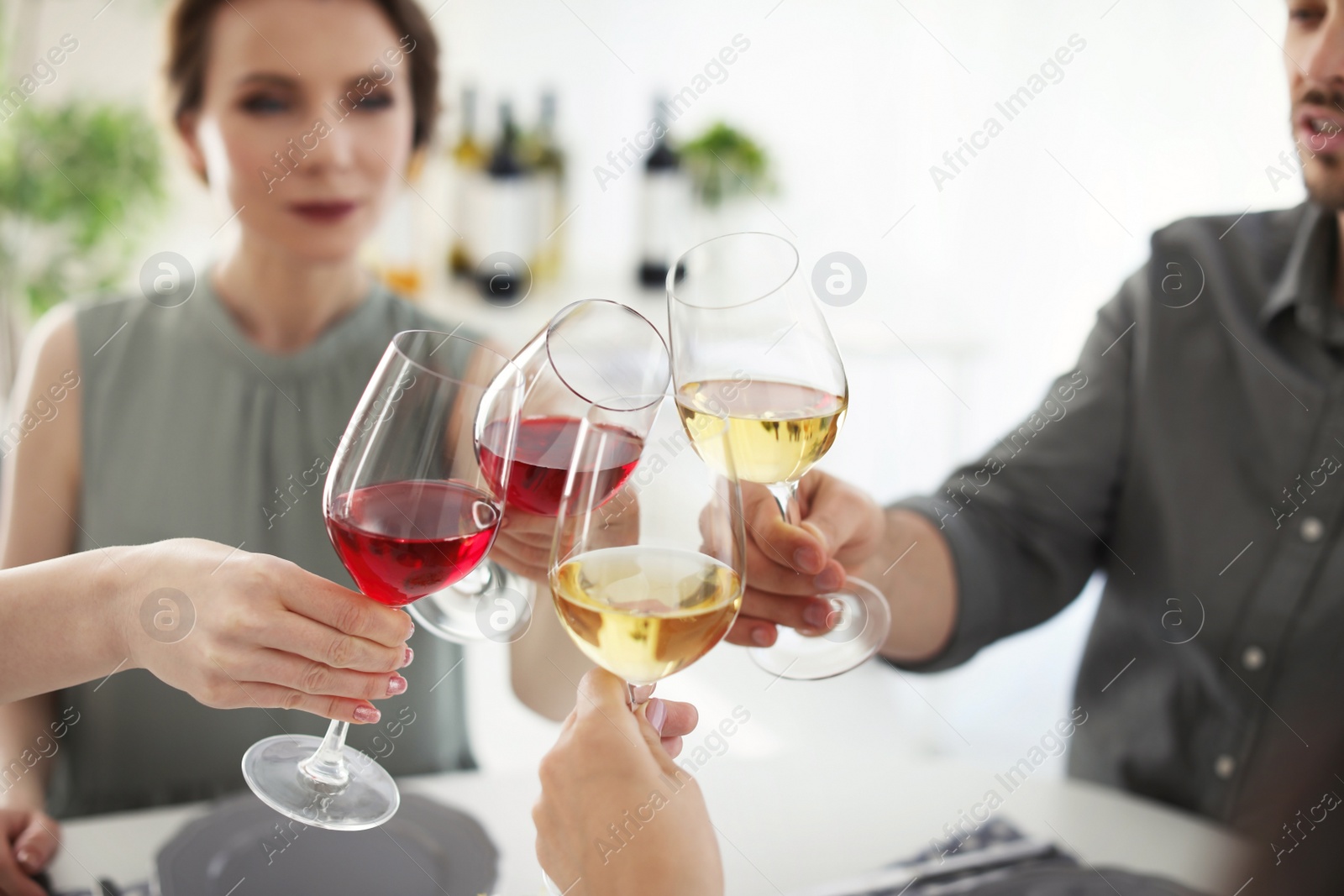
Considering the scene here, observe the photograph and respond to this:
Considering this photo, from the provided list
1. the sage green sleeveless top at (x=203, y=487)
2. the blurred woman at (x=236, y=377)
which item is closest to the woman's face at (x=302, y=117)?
the blurred woman at (x=236, y=377)

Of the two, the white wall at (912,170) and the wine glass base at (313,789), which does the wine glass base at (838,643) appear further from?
the white wall at (912,170)

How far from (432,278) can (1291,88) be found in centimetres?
171

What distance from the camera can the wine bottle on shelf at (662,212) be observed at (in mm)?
2422

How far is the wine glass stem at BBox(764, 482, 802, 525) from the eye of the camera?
0.76 m

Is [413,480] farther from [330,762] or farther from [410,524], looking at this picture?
[330,762]

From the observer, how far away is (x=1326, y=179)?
3.51ft

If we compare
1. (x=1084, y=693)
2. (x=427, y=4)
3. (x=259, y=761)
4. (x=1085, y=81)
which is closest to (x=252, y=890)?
(x=259, y=761)

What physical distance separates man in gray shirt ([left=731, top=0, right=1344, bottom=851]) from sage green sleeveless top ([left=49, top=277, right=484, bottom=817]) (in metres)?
0.63

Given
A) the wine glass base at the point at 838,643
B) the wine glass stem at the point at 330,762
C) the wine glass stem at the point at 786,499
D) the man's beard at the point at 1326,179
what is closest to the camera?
the wine glass stem at the point at 330,762

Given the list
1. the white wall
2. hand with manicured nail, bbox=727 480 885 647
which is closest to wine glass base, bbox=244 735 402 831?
hand with manicured nail, bbox=727 480 885 647

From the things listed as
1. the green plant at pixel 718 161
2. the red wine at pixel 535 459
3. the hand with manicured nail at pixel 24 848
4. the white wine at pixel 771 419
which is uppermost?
the green plant at pixel 718 161

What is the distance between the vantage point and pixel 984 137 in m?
2.30

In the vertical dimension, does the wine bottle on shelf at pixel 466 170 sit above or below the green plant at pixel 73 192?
above

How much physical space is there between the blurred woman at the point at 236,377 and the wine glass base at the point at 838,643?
0.44 m
